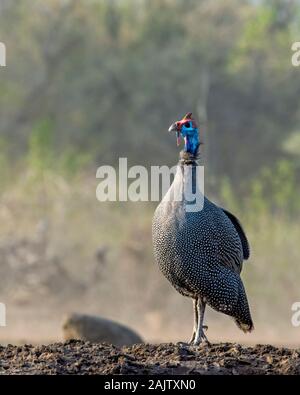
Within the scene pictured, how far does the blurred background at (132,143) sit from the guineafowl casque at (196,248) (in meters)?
10.0

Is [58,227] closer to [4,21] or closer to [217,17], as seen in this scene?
[4,21]

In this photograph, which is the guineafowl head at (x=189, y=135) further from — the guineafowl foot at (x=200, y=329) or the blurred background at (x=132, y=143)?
the blurred background at (x=132, y=143)

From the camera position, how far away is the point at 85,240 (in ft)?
68.3

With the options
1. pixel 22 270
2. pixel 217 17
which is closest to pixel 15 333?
pixel 22 270

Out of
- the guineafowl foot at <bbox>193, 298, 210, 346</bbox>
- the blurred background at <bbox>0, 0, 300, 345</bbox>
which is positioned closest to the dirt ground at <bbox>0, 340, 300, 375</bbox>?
the guineafowl foot at <bbox>193, 298, 210, 346</bbox>

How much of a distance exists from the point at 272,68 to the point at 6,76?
5.70 meters

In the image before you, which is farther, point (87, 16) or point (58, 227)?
point (87, 16)

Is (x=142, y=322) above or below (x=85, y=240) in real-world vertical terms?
below

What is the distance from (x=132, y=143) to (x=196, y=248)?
17180mm

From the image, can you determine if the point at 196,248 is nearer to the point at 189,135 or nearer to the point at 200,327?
the point at 200,327

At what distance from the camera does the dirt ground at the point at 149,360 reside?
6.30 metres

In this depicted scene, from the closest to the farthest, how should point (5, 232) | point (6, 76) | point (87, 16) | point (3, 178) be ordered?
point (5, 232) → point (3, 178) → point (6, 76) → point (87, 16)

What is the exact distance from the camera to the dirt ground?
6301mm

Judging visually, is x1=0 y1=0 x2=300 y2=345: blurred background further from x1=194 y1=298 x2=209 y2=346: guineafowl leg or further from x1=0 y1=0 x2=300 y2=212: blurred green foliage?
x1=194 y1=298 x2=209 y2=346: guineafowl leg
